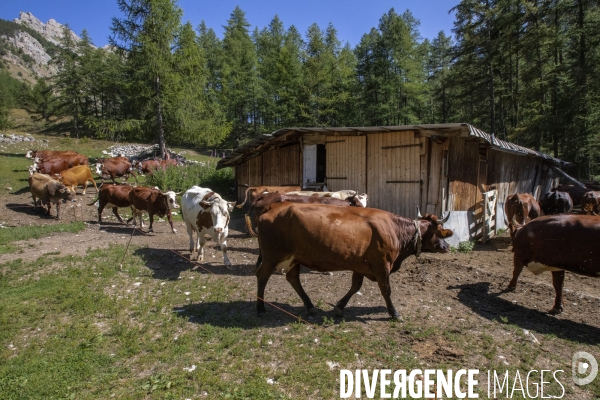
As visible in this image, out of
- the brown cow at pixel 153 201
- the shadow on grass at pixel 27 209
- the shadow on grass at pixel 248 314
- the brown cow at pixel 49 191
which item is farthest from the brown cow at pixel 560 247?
the shadow on grass at pixel 27 209

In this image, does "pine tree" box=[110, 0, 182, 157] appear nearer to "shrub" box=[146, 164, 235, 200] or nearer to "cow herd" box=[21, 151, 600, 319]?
"shrub" box=[146, 164, 235, 200]

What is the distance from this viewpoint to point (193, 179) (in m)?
21.2

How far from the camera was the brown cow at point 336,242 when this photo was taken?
563 cm

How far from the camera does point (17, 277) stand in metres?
7.71

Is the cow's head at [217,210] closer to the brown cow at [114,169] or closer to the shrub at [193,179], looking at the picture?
the shrub at [193,179]

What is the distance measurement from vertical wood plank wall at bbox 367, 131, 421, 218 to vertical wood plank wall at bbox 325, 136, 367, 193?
308 mm

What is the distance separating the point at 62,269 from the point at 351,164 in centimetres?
1000

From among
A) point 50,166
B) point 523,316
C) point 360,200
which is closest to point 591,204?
point 360,200

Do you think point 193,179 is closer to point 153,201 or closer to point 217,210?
point 153,201

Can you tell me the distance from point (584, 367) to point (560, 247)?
238 centimetres

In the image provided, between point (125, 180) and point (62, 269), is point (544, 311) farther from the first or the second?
point (125, 180)

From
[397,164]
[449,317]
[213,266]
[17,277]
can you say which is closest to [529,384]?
[449,317]

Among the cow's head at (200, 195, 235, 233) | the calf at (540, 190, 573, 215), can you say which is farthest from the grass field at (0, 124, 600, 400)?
the calf at (540, 190, 573, 215)

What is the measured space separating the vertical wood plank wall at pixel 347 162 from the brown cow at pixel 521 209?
528 centimetres
